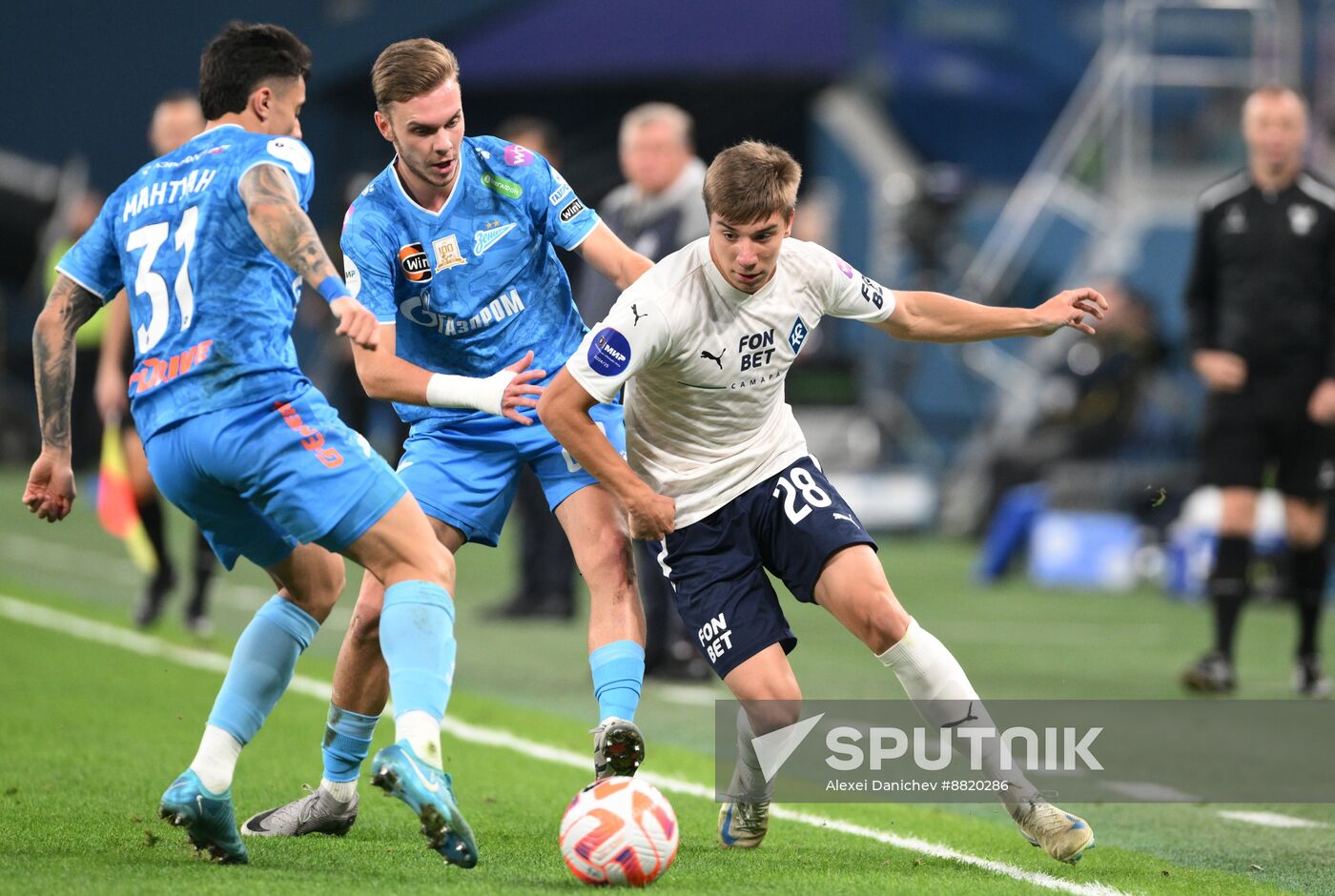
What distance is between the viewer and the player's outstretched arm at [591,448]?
5.10 meters

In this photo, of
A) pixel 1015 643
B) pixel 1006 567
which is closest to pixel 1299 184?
pixel 1015 643

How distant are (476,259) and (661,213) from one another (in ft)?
12.2

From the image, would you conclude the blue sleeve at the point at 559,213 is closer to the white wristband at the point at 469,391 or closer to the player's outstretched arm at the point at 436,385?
the player's outstretched arm at the point at 436,385

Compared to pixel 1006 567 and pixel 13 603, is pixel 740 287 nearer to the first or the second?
pixel 13 603

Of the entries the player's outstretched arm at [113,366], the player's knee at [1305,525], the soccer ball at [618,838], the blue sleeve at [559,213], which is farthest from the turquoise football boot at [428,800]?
the player's outstretched arm at [113,366]

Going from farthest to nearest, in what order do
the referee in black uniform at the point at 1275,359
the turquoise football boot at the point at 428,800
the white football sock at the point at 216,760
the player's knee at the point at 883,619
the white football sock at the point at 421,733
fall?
the referee in black uniform at the point at 1275,359, the player's knee at the point at 883,619, the white football sock at the point at 216,760, the white football sock at the point at 421,733, the turquoise football boot at the point at 428,800

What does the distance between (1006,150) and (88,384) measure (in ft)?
36.2

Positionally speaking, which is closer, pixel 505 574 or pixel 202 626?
pixel 202 626

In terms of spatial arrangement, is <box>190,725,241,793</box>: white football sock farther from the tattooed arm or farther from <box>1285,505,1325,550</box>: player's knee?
<box>1285,505,1325,550</box>: player's knee

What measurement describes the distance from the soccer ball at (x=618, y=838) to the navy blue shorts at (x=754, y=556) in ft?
2.09

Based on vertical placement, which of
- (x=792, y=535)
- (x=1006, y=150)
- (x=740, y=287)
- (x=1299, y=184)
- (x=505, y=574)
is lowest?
(x=505, y=574)

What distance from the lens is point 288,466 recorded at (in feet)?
15.9

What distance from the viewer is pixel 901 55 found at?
2175 cm

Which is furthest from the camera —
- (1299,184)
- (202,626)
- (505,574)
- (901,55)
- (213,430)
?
(901,55)
